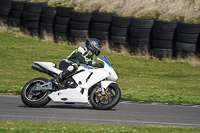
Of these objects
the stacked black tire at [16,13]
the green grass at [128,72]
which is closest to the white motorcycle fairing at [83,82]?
the green grass at [128,72]

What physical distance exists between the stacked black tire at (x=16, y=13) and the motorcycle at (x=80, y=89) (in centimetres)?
1200

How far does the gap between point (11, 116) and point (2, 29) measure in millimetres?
14556

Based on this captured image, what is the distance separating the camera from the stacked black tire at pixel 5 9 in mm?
19406

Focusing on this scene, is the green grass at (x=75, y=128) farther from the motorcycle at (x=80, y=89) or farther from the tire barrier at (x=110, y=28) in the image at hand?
the tire barrier at (x=110, y=28)

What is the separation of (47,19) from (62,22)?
1.06 metres

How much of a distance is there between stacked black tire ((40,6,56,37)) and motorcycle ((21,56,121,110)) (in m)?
Answer: 10.6

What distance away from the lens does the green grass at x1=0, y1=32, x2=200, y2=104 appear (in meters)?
10.4

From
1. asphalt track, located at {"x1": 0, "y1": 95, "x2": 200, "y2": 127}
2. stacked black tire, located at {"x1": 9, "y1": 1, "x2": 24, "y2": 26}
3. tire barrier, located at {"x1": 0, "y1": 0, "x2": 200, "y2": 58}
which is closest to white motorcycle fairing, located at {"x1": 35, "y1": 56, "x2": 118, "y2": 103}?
asphalt track, located at {"x1": 0, "y1": 95, "x2": 200, "y2": 127}

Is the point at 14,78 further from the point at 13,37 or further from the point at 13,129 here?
the point at 13,37

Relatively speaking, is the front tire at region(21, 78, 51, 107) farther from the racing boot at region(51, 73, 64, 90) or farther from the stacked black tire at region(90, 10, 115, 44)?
the stacked black tire at region(90, 10, 115, 44)

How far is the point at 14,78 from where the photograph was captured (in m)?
12.0

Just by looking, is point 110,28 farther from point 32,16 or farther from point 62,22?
point 32,16

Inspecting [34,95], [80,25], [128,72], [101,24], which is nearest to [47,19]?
[80,25]

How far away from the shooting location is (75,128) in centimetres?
606
